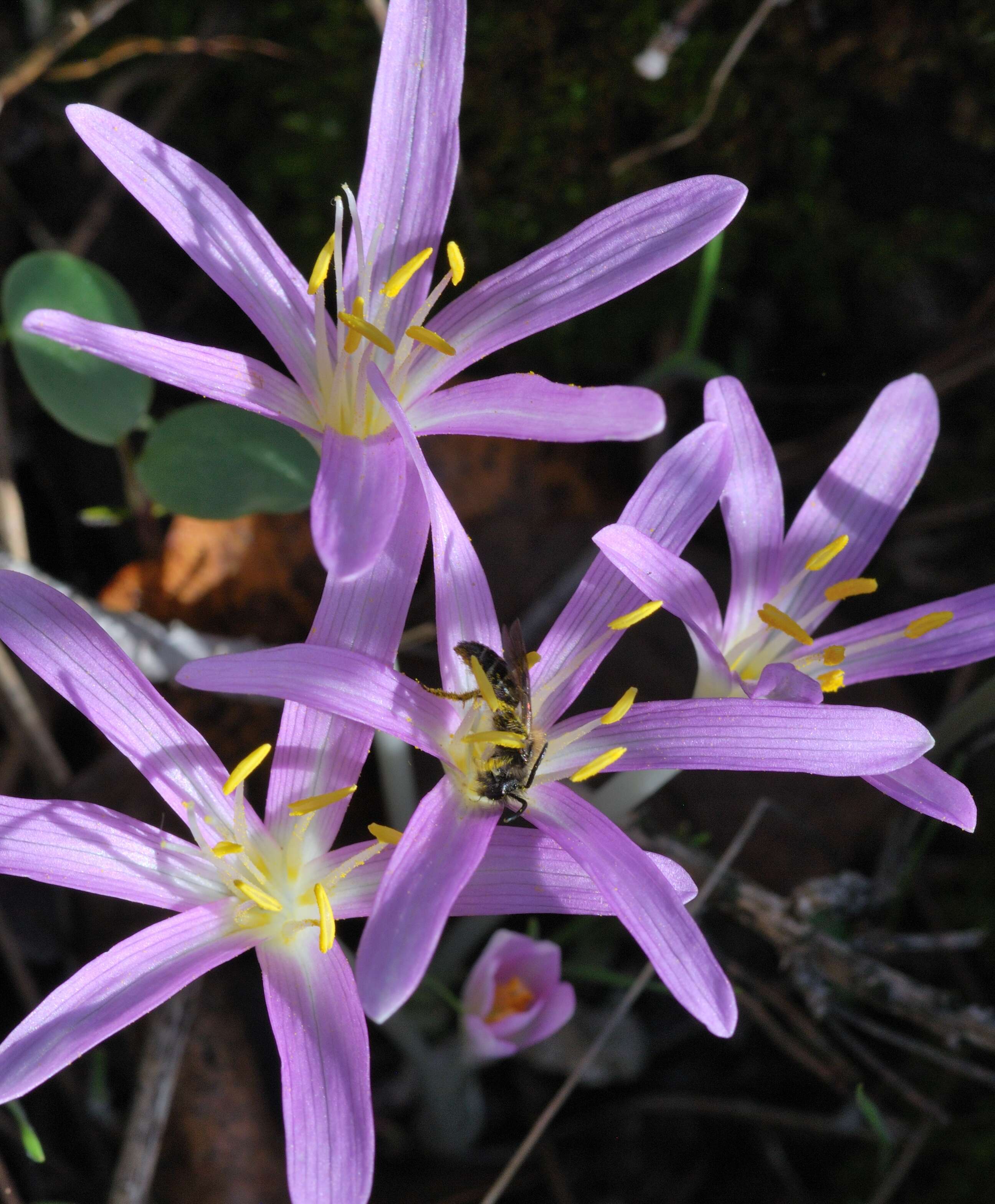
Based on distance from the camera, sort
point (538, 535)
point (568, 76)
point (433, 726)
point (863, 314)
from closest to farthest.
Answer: point (433, 726)
point (568, 76)
point (538, 535)
point (863, 314)

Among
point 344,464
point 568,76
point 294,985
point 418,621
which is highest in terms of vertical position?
point 568,76

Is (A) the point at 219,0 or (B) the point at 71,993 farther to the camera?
(A) the point at 219,0

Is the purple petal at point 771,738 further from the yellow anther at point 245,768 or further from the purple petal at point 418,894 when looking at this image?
the yellow anther at point 245,768

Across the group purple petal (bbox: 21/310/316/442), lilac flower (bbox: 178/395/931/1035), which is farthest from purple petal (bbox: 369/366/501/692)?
purple petal (bbox: 21/310/316/442)

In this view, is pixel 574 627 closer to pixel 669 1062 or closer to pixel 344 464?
pixel 344 464

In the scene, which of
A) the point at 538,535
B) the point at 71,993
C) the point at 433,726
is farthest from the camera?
the point at 538,535

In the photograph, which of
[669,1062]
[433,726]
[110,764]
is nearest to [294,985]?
[433,726]

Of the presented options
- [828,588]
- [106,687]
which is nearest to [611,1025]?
[828,588]

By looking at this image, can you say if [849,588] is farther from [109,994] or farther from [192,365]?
[109,994]
